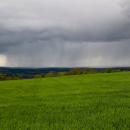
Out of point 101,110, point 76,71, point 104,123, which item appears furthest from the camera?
point 76,71

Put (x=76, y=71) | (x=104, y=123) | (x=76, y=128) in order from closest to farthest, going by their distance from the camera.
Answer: (x=76, y=128), (x=104, y=123), (x=76, y=71)

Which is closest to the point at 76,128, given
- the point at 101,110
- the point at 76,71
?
the point at 101,110

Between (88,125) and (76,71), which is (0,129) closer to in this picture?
(88,125)

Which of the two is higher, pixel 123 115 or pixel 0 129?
pixel 123 115

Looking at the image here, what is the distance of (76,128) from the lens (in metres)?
4.49

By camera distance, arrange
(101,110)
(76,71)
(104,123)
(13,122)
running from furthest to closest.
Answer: (76,71)
(101,110)
(13,122)
(104,123)

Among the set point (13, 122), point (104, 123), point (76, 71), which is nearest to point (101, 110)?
point (104, 123)

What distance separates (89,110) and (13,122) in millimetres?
3378

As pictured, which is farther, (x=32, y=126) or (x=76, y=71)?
(x=76, y=71)

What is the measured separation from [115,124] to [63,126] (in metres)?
1.85

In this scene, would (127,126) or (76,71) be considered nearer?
(127,126)

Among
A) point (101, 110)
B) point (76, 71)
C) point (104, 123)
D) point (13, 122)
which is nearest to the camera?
point (104, 123)

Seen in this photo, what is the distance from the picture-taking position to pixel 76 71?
87.3 m

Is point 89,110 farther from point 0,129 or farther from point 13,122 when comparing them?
point 0,129
